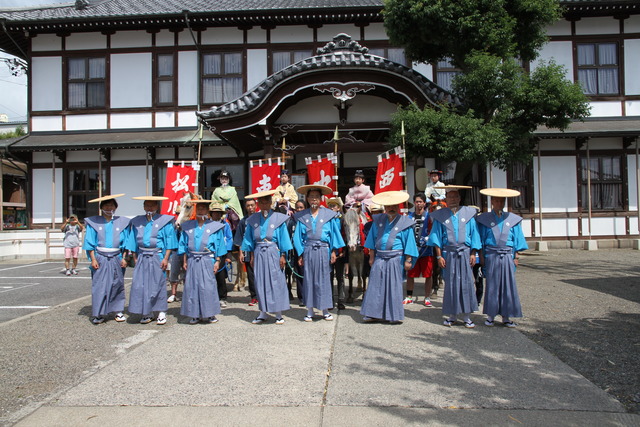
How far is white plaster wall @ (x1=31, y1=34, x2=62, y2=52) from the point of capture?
562 inches

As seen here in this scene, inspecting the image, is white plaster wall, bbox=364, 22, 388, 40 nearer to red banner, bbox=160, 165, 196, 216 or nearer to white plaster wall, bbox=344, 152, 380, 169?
white plaster wall, bbox=344, 152, 380, 169

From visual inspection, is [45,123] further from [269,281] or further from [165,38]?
[269,281]

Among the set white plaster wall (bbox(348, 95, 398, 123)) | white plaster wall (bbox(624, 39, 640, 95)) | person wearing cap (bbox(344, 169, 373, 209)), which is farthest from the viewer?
white plaster wall (bbox(624, 39, 640, 95))

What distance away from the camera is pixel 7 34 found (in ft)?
45.2

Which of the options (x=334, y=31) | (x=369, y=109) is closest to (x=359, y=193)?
(x=369, y=109)

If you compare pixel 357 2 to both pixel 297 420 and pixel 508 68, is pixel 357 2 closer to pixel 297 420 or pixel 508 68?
pixel 508 68

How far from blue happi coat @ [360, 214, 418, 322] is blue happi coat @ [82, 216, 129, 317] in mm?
3542

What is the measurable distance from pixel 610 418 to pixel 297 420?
224 centimetres

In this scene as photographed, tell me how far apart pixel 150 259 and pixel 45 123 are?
1131 centimetres

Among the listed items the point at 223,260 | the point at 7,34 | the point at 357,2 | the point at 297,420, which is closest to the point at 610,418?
the point at 297,420

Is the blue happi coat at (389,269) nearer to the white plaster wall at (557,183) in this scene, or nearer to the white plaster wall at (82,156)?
the white plaster wall at (557,183)

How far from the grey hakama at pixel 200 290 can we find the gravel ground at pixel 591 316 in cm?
409

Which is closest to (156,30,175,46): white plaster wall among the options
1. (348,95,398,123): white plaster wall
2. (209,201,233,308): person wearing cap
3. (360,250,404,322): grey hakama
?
(348,95,398,123): white plaster wall

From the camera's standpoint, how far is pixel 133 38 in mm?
14234
